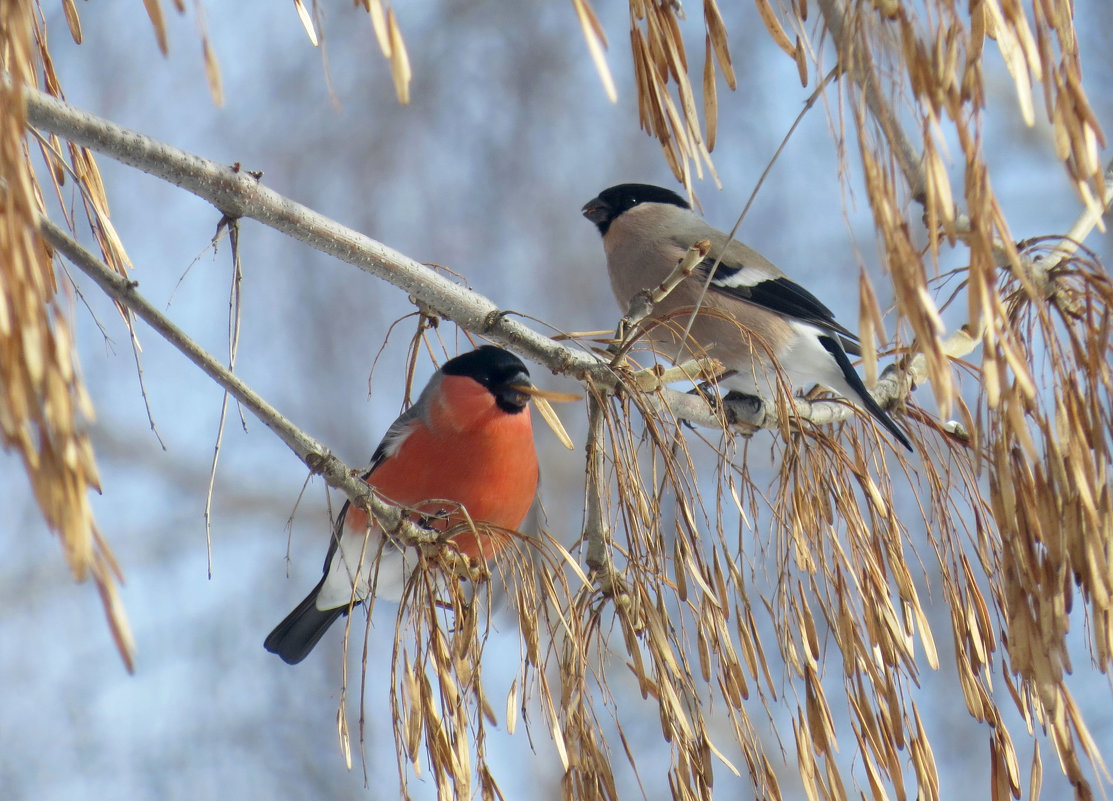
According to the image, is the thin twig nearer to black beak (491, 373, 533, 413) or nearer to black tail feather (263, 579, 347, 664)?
black beak (491, 373, 533, 413)

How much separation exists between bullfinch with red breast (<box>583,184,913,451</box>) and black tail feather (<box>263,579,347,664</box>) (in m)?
0.88

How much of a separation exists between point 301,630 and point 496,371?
689mm

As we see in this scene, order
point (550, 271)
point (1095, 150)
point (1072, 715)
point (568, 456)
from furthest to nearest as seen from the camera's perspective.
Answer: point (550, 271), point (568, 456), point (1072, 715), point (1095, 150)

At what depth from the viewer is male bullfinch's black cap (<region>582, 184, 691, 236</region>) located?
280 centimetres

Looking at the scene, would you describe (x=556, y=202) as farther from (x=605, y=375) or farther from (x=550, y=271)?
(x=605, y=375)

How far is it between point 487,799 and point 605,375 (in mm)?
443

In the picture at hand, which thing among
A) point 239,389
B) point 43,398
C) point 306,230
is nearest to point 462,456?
point 306,230

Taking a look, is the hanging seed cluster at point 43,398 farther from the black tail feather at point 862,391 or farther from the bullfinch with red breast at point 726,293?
the bullfinch with red breast at point 726,293

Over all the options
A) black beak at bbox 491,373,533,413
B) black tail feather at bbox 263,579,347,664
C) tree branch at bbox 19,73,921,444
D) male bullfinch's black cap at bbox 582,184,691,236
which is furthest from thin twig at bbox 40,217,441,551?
male bullfinch's black cap at bbox 582,184,691,236

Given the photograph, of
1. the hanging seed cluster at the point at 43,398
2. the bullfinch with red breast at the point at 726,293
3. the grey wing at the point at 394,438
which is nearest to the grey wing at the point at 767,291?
the bullfinch with red breast at the point at 726,293

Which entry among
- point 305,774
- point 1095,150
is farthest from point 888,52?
point 305,774

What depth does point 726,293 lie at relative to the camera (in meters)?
2.39

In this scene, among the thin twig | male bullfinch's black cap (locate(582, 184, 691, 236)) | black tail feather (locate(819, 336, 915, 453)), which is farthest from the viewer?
male bullfinch's black cap (locate(582, 184, 691, 236))

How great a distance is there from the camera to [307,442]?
104 cm
